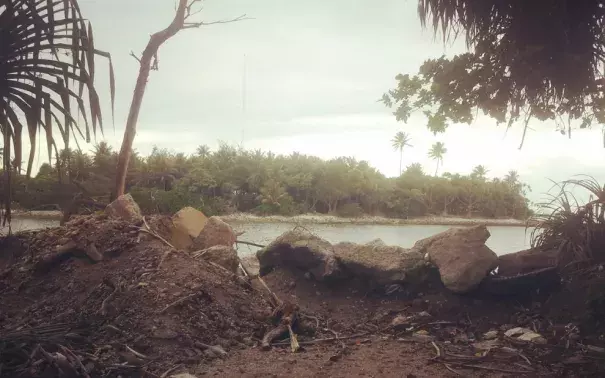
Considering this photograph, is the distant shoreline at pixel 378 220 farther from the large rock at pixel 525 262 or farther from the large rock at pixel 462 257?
the large rock at pixel 525 262

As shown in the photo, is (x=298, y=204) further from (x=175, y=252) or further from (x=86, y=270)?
(x=86, y=270)

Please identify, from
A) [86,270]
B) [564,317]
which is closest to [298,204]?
[86,270]

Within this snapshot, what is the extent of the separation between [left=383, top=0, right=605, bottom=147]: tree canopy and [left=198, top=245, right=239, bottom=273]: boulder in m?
2.47

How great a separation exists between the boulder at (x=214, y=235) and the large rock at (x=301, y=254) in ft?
1.71

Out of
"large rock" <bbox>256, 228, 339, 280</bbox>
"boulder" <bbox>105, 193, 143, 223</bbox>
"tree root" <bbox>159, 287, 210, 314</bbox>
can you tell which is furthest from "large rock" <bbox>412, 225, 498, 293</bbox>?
"boulder" <bbox>105, 193, 143, 223</bbox>

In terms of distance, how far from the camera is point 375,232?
17.8 ft

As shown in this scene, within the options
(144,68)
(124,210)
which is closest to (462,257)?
(124,210)

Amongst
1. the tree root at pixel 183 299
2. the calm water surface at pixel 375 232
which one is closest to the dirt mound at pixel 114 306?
the tree root at pixel 183 299

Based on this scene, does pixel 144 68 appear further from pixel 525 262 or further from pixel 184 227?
pixel 525 262

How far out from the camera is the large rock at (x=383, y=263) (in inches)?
196

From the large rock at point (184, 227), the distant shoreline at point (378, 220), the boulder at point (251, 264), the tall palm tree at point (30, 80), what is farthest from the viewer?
the boulder at point (251, 264)

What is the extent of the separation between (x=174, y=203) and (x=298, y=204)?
1839mm

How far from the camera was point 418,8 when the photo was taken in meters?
4.23

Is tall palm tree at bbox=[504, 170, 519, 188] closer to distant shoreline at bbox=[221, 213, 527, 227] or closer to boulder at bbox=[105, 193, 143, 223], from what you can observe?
distant shoreline at bbox=[221, 213, 527, 227]
